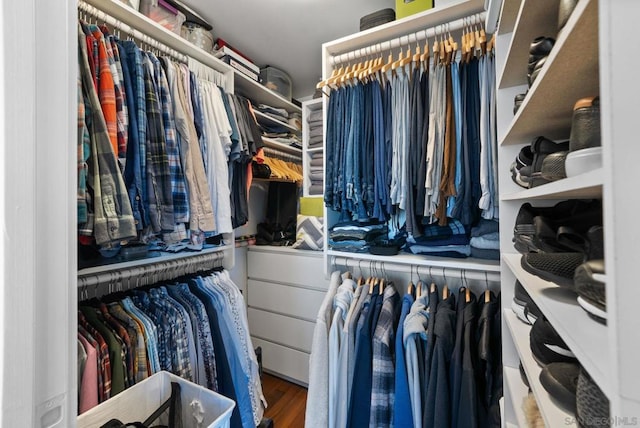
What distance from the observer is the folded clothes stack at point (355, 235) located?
1327 mm

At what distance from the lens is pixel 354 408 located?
3.63ft

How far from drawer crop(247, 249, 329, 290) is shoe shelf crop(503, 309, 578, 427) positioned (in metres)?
1.12

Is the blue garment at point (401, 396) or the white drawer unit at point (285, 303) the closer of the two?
the blue garment at point (401, 396)

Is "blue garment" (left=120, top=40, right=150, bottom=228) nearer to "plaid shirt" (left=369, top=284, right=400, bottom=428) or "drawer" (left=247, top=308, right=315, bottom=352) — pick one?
"plaid shirt" (left=369, top=284, right=400, bottom=428)

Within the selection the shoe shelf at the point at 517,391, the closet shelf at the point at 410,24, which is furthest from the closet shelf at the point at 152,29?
the shoe shelf at the point at 517,391

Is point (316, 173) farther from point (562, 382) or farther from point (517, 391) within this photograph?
point (562, 382)

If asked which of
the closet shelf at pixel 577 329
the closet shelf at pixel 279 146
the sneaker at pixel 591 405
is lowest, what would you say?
the sneaker at pixel 591 405

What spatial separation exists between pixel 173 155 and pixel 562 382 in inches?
49.8

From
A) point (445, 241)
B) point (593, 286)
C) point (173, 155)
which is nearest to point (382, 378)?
point (445, 241)

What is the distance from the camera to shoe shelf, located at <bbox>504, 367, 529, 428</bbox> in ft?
1.92

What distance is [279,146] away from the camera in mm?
2039

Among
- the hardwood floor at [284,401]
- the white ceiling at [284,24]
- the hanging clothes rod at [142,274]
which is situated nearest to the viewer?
the hanging clothes rod at [142,274]

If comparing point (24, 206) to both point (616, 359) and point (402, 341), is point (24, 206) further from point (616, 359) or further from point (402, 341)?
point (402, 341)

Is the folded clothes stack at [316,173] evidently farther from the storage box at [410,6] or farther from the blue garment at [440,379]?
the blue garment at [440,379]
